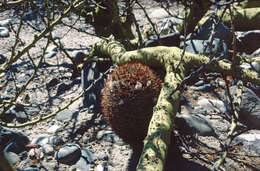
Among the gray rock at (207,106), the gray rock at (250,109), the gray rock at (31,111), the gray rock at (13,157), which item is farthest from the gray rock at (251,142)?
the gray rock at (31,111)

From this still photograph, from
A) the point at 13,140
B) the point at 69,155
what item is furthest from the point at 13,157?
the point at 69,155

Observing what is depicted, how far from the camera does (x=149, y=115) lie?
8.80ft

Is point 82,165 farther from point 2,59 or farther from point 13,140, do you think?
point 2,59

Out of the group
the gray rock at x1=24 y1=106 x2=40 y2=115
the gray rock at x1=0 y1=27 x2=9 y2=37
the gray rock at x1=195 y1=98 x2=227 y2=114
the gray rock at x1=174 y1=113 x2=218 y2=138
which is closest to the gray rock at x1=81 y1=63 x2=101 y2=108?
the gray rock at x1=24 y1=106 x2=40 y2=115

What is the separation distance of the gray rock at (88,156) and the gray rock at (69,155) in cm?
5

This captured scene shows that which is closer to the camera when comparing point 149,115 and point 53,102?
point 149,115

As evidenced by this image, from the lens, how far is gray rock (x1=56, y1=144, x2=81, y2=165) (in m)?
2.91

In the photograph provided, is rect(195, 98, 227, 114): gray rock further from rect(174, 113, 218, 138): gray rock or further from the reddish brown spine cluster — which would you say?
the reddish brown spine cluster

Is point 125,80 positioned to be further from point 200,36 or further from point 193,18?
point 193,18

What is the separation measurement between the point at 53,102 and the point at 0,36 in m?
3.07

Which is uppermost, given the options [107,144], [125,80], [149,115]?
[125,80]

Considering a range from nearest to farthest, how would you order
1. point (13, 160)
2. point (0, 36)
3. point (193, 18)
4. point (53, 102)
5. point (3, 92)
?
point (13, 160) → point (53, 102) → point (3, 92) → point (193, 18) → point (0, 36)

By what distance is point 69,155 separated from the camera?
293cm

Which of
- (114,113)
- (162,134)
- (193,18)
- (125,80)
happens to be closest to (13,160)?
(114,113)
